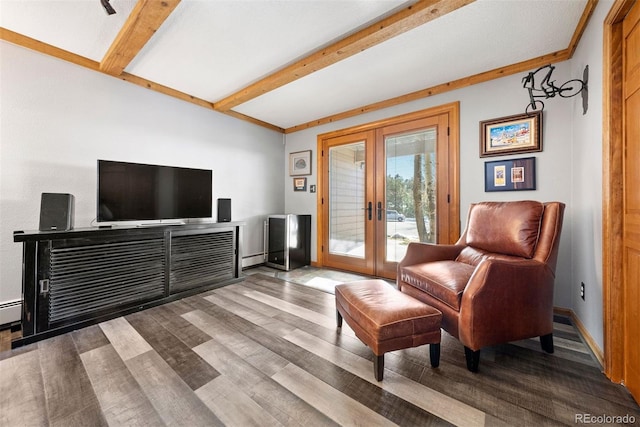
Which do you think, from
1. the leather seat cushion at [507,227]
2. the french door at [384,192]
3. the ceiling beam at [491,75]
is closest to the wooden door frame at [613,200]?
the leather seat cushion at [507,227]

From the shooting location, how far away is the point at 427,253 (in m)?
2.28

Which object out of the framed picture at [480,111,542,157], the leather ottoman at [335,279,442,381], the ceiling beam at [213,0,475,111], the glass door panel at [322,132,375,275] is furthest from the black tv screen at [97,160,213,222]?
the framed picture at [480,111,542,157]

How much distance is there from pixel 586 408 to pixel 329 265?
308cm

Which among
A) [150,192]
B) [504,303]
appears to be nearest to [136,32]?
[150,192]

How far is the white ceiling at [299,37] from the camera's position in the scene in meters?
1.79

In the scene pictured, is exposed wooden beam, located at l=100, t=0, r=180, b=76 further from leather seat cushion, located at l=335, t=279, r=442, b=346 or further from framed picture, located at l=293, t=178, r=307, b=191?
framed picture, located at l=293, t=178, r=307, b=191

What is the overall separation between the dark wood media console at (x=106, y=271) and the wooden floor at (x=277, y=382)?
0.62ft

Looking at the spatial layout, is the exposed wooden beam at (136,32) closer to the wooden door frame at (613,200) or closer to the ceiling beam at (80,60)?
the ceiling beam at (80,60)

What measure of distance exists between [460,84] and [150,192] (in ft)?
11.9

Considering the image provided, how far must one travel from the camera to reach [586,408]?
47.9 inches

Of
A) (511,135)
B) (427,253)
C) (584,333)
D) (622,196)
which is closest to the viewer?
(622,196)

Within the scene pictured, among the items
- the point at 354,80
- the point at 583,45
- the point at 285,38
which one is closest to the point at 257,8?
the point at 285,38

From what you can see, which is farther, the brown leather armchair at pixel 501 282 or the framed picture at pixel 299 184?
the framed picture at pixel 299 184

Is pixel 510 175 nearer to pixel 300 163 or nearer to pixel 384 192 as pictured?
pixel 384 192
